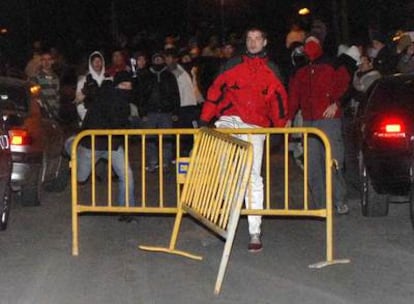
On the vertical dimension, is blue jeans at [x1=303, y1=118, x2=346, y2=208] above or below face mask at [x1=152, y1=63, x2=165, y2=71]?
below

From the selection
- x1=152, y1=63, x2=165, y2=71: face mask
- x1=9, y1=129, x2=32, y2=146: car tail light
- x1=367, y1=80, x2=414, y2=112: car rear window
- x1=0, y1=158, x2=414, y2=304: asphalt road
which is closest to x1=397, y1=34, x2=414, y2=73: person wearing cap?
x1=152, y1=63, x2=165, y2=71: face mask

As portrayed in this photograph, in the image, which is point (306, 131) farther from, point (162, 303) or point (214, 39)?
point (214, 39)

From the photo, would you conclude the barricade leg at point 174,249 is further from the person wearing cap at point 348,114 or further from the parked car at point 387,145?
the person wearing cap at point 348,114

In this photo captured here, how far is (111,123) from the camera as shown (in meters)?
11.9

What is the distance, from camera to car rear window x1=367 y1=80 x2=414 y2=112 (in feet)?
37.4

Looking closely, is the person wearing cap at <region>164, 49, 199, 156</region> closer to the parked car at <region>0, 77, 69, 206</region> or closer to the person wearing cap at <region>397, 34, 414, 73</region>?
the person wearing cap at <region>397, 34, 414, 73</region>

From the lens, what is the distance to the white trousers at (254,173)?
987cm

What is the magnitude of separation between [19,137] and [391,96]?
432 cm

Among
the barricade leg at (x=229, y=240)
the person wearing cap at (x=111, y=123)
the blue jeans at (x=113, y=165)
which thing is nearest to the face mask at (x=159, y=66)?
the person wearing cap at (x=111, y=123)

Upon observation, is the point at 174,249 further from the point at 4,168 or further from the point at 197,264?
the point at 4,168

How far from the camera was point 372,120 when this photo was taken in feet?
37.3

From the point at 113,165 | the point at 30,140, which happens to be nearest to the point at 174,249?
the point at 113,165

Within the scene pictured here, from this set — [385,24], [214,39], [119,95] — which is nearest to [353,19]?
[385,24]

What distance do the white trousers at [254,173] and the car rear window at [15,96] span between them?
3883 mm
